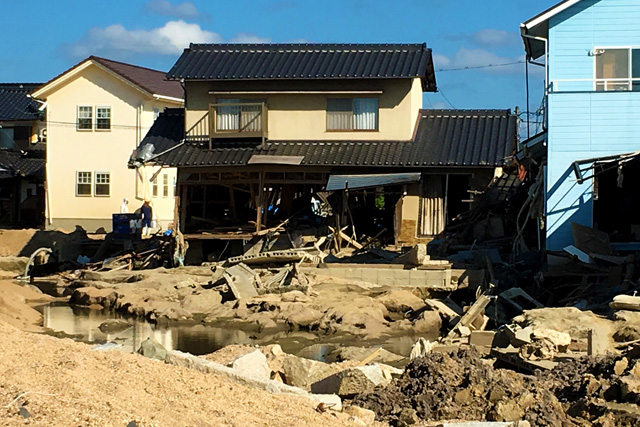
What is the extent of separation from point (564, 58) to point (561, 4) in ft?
4.30

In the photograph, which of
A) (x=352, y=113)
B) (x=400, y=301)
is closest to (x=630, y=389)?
(x=400, y=301)

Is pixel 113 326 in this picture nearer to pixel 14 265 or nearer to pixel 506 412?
pixel 14 265

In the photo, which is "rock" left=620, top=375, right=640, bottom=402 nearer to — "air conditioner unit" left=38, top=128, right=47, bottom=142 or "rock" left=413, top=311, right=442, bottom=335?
"rock" left=413, top=311, right=442, bottom=335

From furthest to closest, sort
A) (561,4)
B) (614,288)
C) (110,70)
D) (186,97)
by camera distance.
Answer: (110,70)
(186,97)
(561,4)
(614,288)

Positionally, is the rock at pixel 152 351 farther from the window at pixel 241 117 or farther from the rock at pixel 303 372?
the window at pixel 241 117

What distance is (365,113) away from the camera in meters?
30.8

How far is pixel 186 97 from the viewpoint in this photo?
31.6 meters

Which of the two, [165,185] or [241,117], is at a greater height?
[241,117]

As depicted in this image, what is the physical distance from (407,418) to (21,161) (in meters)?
39.7

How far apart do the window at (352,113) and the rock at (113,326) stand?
11.6m

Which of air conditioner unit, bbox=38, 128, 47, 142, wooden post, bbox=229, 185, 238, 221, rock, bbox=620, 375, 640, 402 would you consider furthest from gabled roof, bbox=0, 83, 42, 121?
rock, bbox=620, 375, 640, 402

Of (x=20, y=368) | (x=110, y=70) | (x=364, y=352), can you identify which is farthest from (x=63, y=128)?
(x=20, y=368)

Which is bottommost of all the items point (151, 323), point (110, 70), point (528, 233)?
point (151, 323)

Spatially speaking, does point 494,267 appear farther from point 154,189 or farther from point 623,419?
point 154,189
